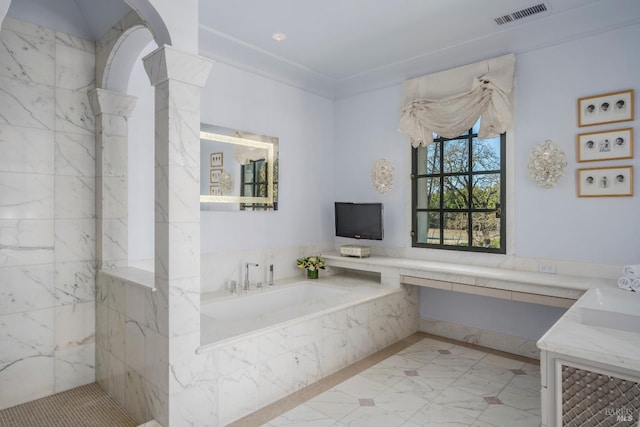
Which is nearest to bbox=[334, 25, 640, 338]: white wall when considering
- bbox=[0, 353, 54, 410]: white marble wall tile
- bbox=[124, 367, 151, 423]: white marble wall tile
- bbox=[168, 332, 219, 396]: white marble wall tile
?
bbox=[168, 332, 219, 396]: white marble wall tile

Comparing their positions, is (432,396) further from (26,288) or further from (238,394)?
(26,288)

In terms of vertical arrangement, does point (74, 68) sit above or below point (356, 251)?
above

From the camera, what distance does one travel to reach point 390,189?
4.46 meters

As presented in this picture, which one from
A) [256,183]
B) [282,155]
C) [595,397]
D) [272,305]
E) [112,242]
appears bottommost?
[272,305]

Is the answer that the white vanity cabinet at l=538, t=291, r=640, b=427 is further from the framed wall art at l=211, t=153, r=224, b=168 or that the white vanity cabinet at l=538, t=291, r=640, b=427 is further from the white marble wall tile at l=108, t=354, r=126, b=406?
the framed wall art at l=211, t=153, r=224, b=168

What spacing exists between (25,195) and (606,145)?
4.47 meters

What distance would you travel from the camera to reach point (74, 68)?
9.61ft

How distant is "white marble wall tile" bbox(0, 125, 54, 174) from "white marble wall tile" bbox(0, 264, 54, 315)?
2.34 ft

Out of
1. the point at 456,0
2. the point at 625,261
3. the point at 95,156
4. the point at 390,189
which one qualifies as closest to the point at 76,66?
the point at 95,156

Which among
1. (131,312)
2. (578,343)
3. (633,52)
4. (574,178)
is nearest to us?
(578,343)

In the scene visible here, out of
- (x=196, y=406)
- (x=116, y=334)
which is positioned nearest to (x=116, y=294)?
(x=116, y=334)

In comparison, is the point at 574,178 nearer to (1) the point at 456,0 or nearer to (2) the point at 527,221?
(2) the point at 527,221

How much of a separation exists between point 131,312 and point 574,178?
3641 mm

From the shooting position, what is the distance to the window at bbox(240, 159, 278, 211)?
3947 millimetres
